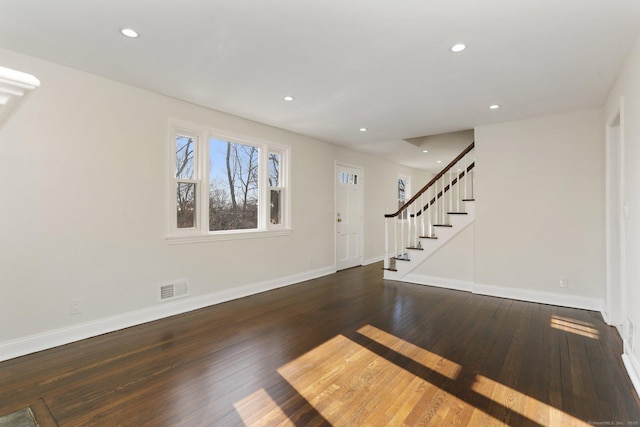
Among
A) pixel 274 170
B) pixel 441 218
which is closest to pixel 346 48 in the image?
pixel 274 170

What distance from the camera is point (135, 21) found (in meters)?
2.21

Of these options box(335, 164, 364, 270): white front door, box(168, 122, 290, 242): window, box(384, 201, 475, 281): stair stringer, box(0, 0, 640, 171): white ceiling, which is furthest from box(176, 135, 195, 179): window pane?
box(384, 201, 475, 281): stair stringer

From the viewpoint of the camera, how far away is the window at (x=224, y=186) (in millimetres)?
3912

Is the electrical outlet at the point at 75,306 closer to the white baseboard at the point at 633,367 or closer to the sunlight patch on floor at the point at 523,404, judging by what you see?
the sunlight patch on floor at the point at 523,404

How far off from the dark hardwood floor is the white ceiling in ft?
8.45

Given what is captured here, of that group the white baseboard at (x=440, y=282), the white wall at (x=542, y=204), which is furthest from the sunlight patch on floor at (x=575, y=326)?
the white baseboard at (x=440, y=282)

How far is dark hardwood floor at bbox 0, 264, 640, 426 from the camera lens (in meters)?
1.94

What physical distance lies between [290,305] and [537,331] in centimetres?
281

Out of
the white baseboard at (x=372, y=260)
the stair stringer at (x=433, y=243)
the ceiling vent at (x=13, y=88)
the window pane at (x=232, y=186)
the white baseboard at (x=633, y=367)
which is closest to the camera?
the ceiling vent at (x=13, y=88)

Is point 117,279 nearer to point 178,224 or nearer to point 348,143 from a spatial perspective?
point 178,224

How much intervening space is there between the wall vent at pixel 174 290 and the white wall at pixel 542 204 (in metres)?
4.19

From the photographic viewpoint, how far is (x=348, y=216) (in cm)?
675

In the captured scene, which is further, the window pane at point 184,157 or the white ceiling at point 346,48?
the window pane at point 184,157

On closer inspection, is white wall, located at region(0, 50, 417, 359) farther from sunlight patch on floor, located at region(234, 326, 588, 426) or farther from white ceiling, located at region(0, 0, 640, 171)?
sunlight patch on floor, located at region(234, 326, 588, 426)
